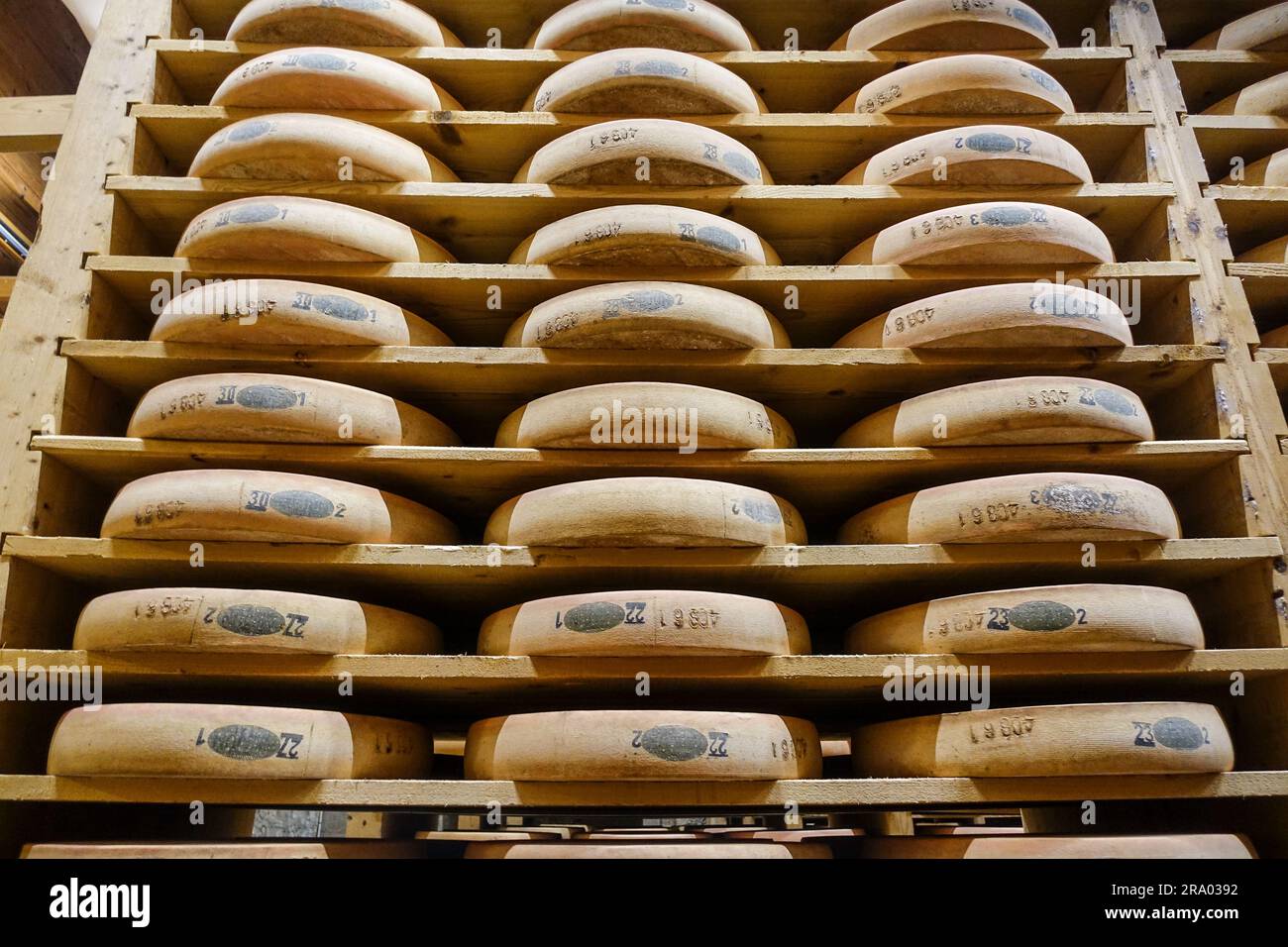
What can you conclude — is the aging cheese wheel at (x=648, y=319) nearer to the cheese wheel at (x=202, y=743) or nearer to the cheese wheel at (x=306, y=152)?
the cheese wheel at (x=306, y=152)

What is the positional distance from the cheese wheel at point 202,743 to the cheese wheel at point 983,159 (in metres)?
1.89

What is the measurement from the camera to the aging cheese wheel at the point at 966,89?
7.48 feet

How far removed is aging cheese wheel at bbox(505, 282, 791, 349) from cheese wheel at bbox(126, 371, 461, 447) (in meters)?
0.42

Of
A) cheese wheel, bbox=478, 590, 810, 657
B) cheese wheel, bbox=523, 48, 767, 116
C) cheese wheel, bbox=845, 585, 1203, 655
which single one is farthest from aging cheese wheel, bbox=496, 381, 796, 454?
cheese wheel, bbox=523, 48, 767, 116

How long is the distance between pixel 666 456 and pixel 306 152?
1.19 metres

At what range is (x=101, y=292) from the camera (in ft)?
7.18

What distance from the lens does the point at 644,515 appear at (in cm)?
177

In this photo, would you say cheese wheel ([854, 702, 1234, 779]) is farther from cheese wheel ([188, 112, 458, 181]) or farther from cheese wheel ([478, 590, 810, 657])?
cheese wheel ([188, 112, 458, 181])

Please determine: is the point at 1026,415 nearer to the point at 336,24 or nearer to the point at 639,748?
the point at 639,748

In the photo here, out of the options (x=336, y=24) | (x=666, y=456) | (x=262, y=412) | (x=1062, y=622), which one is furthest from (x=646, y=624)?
(x=336, y=24)

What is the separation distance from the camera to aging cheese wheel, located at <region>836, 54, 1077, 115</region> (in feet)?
7.48

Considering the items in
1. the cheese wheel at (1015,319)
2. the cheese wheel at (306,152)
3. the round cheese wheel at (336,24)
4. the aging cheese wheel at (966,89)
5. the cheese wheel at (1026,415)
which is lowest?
the cheese wheel at (1026,415)

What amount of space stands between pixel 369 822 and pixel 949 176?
10.6 feet

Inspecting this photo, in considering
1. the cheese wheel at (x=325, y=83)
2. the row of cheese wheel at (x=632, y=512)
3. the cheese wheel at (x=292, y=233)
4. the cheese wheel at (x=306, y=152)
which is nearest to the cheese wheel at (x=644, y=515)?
the row of cheese wheel at (x=632, y=512)
